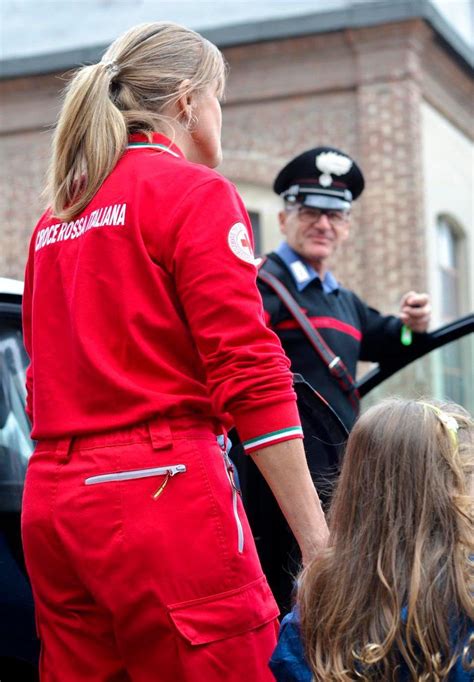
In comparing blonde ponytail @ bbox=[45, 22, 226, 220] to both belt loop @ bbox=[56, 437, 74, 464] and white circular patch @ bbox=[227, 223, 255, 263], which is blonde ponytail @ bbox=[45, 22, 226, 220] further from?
belt loop @ bbox=[56, 437, 74, 464]

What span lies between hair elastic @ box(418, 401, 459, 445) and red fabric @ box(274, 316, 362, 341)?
1.48 m

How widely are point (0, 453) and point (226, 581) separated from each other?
1.28 m

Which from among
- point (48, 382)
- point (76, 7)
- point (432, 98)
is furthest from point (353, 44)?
point (48, 382)

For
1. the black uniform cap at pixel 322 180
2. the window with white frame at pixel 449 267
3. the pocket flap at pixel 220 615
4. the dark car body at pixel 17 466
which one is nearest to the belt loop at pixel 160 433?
the pocket flap at pixel 220 615

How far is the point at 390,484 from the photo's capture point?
7.43ft

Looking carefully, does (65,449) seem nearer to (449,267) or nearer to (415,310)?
(415,310)

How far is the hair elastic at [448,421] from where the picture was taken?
2270 mm

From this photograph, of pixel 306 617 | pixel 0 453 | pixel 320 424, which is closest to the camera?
pixel 306 617

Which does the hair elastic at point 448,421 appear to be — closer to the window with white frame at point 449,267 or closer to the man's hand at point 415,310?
the man's hand at point 415,310

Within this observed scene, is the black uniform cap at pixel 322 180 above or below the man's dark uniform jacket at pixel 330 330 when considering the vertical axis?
above

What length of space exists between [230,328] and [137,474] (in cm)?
32

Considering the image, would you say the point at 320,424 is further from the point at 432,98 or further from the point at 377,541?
the point at 432,98

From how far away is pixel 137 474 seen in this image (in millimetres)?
2221

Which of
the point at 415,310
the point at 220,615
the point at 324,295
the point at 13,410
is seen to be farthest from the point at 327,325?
the point at 220,615
